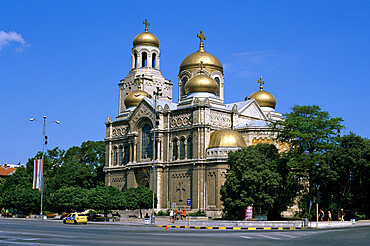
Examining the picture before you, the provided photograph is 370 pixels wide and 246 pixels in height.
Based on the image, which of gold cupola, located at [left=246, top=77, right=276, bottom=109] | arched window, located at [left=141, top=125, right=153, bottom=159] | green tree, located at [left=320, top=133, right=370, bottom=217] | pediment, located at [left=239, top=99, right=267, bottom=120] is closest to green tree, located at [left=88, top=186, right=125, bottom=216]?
arched window, located at [left=141, top=125, right=153, bottom=159]

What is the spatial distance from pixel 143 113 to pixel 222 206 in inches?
780

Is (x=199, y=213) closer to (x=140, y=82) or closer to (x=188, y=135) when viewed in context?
(x=188, y=135)

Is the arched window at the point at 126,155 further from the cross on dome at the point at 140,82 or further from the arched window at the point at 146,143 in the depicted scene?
the cross on dome at the point at 140,82

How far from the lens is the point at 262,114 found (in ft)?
255

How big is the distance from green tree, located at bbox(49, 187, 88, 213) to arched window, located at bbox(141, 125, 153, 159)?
32.6 feet

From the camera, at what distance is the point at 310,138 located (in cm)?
5356

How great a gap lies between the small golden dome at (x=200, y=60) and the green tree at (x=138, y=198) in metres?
21.3

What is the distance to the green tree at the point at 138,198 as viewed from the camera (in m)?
66.7

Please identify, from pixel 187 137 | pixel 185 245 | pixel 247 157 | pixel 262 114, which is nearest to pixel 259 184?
pixel 247 157

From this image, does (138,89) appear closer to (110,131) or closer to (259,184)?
(110,131)

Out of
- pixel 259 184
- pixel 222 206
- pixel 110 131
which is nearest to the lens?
pixel 259 184

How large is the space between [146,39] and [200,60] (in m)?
12.8

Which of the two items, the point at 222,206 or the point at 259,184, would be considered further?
the point at 222,206

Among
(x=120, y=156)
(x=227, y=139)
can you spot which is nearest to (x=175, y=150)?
(x=227, y=139)
